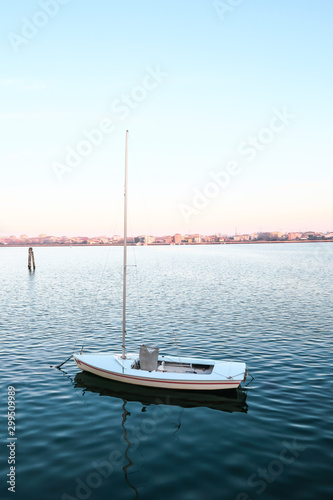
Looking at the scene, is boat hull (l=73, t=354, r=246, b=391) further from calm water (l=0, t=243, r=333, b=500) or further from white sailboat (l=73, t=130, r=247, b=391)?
calm water (l=0, t=243, r=333, b=500)

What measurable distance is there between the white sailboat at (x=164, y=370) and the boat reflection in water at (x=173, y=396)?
1.37 ft

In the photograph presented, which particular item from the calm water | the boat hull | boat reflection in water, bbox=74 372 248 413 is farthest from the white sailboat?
the calm water

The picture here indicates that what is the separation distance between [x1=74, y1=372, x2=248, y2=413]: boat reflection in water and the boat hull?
414mm

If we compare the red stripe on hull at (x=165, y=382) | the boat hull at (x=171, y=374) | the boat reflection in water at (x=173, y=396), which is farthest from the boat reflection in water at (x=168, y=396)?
the red stripe on hull at (x=165, y=382)

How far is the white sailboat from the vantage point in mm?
20609

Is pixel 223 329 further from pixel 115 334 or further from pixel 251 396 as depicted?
pixel 251 396

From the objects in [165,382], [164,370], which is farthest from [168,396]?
[164,370]

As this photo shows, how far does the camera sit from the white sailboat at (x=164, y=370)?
67.6 ft

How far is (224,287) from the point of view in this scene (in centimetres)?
6725

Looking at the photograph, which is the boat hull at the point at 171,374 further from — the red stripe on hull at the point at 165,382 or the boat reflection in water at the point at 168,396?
the boat reflection in water at the point at 168,396

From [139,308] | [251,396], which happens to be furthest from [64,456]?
[139,308]

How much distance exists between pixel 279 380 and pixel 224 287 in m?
44.8

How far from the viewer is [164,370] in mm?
22719

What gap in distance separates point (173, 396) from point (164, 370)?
1991mm
